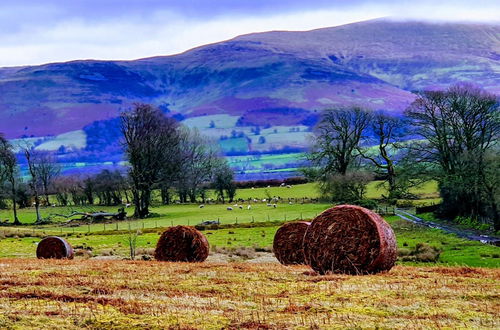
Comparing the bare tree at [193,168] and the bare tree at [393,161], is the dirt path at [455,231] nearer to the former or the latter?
the bare tree at [393,161]

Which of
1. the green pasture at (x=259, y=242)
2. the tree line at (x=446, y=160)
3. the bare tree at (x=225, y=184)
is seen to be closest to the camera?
the green pasture at (x=259, y=242)

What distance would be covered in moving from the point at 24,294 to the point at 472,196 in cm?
4961

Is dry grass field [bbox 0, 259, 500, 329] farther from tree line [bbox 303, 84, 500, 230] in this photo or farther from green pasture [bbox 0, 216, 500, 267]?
tree line [bbox 303, 84, 500, 230]

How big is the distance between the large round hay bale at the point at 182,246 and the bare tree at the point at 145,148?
51156mm

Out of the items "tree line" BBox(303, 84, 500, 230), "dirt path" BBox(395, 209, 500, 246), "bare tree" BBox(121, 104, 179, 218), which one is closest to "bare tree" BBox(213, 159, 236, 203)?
"bare tree" BBox(121, 104, 179, 218)

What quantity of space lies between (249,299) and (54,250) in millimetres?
19379

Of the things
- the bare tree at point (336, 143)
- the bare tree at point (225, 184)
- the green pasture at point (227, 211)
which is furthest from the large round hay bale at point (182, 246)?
the bare tree at point (225, 184)

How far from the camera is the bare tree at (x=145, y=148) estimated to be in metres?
80.6

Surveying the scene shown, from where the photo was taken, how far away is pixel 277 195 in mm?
101875

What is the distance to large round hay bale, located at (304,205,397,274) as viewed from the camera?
1842 cm

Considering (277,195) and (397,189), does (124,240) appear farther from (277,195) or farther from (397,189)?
(277,195)

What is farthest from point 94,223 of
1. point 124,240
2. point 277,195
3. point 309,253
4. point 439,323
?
point 439,323

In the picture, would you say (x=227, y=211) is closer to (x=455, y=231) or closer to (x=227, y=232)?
(x=227, y=232)

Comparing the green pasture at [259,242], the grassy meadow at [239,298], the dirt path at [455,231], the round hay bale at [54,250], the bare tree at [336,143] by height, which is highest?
the bare tree at [336,143]
